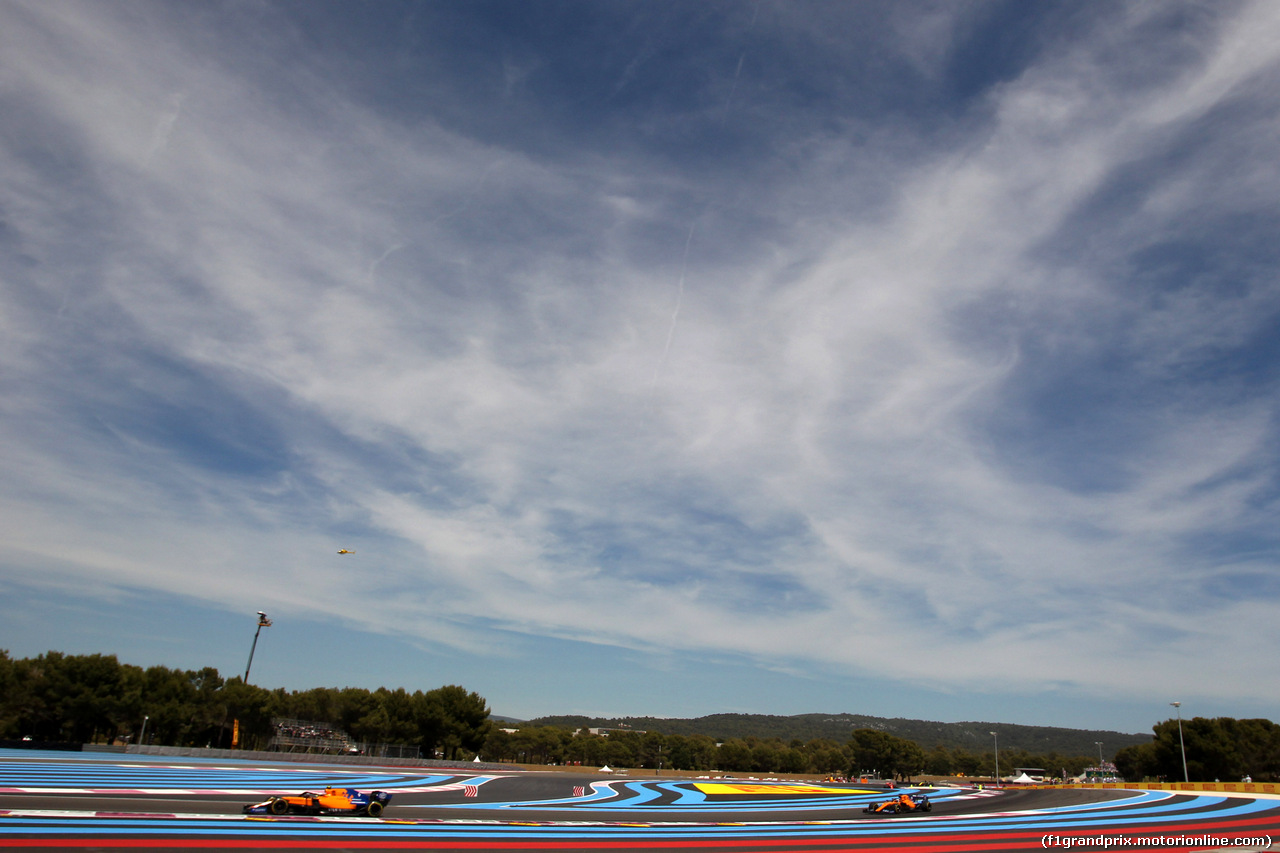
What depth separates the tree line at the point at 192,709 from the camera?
69.5 metres

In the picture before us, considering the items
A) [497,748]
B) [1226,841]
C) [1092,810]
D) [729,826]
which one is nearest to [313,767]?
[729,826]

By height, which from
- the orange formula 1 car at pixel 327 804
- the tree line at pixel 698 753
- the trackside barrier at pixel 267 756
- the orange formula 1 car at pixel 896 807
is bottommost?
the tree line at pixel 698 753

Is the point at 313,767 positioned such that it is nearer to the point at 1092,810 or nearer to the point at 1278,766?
the point at 1092,810

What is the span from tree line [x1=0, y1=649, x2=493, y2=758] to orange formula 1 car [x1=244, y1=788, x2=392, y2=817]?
59.9 m

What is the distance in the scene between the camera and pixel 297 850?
17531 millimetres

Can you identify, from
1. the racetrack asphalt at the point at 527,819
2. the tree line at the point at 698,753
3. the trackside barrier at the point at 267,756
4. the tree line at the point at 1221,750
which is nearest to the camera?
the racetrack asphalt at the point at 527,819

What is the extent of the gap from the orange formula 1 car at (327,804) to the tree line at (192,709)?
59889 millimetres

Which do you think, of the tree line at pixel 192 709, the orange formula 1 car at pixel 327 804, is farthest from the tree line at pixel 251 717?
the orange formula 1 car at pixel 327 804

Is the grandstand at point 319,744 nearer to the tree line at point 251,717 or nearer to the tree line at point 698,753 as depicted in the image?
the tree line at point 251,717

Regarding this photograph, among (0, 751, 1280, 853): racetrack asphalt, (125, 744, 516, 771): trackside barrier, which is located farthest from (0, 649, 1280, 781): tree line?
(0, 751, 1280, 853): racetrack asphalt

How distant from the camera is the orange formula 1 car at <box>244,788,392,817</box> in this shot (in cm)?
2445

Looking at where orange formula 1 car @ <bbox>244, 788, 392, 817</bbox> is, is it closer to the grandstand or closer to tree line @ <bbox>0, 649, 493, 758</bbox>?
the grandstand

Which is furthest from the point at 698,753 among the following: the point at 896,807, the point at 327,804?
the point at 327,804

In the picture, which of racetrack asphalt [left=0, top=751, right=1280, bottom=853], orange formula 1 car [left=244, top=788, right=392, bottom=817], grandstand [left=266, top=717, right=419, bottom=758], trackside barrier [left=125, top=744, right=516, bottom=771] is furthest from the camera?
grandstand [left=266, top=717, right=419, bottom=758]
